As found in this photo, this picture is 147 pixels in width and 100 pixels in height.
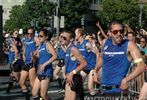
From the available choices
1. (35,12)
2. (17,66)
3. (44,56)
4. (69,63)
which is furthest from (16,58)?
(35,12)

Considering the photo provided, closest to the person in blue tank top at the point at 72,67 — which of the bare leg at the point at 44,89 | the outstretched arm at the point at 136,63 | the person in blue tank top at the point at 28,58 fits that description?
the bare leg at the point at 44,89

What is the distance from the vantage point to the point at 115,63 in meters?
7.13

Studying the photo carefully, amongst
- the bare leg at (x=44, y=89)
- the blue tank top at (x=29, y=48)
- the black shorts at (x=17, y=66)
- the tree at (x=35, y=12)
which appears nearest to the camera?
the bare leg at (x=44, y=89)

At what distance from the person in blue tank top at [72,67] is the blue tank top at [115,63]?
1.34 meters

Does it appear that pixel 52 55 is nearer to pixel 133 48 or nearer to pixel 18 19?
pixel 133 48

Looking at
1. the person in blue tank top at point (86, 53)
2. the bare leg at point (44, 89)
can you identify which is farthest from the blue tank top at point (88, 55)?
the bare leg at point (44, 89)

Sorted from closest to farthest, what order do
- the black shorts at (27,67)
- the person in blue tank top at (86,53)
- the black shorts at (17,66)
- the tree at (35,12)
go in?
1. the black shorts at (27,67)
2. the person in blue tank top at (86,53)
3. the black shorts at (17,66)
4. the tree at (35,12)

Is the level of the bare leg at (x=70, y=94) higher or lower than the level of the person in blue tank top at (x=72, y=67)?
lower

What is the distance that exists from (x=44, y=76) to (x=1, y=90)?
5.36 meters

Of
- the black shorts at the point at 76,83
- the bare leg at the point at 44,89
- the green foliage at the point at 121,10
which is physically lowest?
the bare leg at the point at 44,89

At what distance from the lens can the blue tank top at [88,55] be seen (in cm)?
1278

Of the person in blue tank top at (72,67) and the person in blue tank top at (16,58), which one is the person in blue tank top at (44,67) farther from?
the person in blue tank top at (16,58)

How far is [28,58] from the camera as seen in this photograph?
12836 millimetres

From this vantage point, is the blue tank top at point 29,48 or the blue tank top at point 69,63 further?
the blue tank top at point 29,48
